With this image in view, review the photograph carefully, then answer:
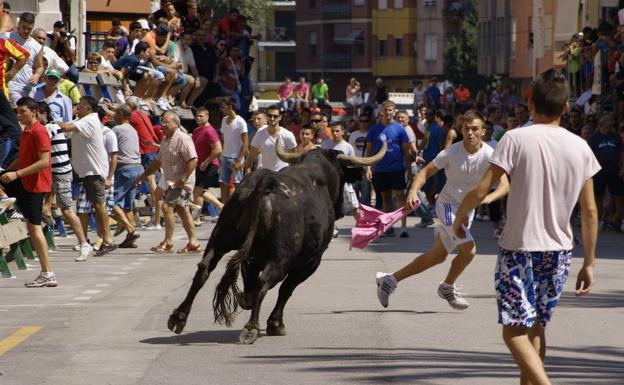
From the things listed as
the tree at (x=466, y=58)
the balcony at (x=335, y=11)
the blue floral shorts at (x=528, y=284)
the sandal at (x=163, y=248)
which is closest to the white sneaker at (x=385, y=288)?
the blue floral shorts at (x=528, y=284)

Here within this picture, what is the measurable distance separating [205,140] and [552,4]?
34863 mm

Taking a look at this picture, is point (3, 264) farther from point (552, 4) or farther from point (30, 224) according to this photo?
point (552, 4)

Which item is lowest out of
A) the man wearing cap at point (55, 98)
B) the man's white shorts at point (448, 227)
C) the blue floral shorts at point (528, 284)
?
the man's white shorts at point (448, 227)

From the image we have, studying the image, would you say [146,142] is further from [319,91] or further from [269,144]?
[319,91]

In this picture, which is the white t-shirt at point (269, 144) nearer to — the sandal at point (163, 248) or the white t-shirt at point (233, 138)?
the sandal at point (163, 248)

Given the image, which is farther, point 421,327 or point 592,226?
point 421,327

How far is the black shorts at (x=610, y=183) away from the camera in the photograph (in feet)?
78.7

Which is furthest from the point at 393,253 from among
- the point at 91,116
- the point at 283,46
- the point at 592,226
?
the point at 283,46

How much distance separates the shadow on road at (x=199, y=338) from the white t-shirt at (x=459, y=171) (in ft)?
8.12

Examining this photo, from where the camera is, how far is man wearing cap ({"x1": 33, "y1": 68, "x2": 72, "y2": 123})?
2138cm

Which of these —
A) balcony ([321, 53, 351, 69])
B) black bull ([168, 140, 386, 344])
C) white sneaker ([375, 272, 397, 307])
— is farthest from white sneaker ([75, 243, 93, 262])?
balcony ([321, 53, 351, 69])

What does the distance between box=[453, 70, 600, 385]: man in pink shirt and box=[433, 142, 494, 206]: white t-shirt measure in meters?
5.10

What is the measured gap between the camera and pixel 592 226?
771 cm

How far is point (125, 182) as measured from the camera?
21.4m
